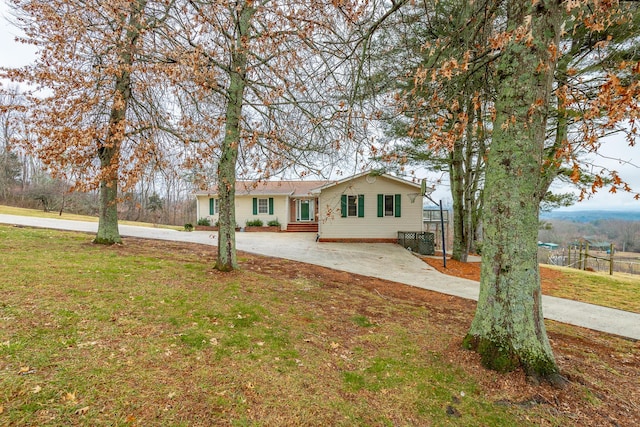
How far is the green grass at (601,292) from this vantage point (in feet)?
22.0

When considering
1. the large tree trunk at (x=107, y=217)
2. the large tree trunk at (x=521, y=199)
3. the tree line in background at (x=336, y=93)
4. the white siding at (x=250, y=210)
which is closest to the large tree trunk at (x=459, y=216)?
the tree line in background at (x=336, y=93)

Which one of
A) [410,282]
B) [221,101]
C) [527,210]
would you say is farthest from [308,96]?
[410,282]

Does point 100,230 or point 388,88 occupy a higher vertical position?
point 388,88

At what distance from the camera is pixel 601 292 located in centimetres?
777

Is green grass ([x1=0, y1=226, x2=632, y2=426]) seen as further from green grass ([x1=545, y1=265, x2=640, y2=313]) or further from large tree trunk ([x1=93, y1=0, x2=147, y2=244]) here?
green grass ([x1=545, y1=265, x2=640, y2=313])

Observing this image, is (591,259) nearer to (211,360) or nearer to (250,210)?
(211,360)

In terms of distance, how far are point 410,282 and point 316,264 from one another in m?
2.85

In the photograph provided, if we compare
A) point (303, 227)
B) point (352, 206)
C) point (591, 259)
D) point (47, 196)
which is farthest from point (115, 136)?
point (47, 196)

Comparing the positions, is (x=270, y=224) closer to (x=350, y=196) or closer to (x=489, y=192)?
(x=350, y=196)

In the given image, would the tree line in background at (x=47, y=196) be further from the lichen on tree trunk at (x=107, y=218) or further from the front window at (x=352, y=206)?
the lichen on tree trunk at (x=107, y=218)

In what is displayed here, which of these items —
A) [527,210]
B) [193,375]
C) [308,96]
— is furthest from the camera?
[308,96]

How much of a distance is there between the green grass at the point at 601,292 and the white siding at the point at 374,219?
22.7 feet

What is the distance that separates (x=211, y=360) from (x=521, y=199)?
3.54m

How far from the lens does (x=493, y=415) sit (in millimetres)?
2502
